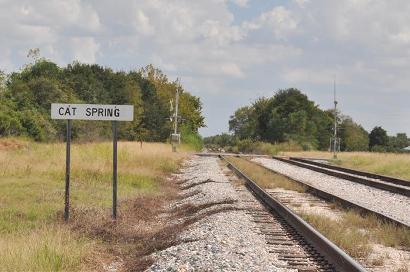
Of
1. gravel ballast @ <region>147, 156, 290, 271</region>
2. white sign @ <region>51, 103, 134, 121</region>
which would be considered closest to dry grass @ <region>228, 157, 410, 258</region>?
gravel ballast @ <region>147, 156, 290, 271</region>

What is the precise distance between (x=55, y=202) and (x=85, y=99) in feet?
205

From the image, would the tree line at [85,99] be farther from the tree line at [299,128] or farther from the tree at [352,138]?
the tree at [352,138]

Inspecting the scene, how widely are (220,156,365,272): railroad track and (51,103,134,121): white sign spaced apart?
334 centimetres

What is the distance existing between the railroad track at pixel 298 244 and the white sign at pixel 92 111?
3.34 m

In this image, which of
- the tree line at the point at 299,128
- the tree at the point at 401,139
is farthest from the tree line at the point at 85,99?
the tree at the point at 401,139

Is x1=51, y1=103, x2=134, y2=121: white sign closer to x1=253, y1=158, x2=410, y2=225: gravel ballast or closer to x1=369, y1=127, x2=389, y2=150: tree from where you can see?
x1=253, y1=158, x2=410, y2=225: gravel ballast

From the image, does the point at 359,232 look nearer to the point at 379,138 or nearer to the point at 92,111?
the point at 92,111

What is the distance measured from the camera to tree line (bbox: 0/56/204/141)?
53062mm

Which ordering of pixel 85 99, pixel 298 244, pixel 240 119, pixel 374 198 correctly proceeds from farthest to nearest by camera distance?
pixel 240 119, pixel 85 99, pixel 374 198, pixel 298 244

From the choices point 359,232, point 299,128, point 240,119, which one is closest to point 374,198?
point 359,232

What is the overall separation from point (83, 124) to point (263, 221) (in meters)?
48.8

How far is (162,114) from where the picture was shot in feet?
284

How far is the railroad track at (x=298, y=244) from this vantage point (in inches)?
306

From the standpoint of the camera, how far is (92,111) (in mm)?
12078
